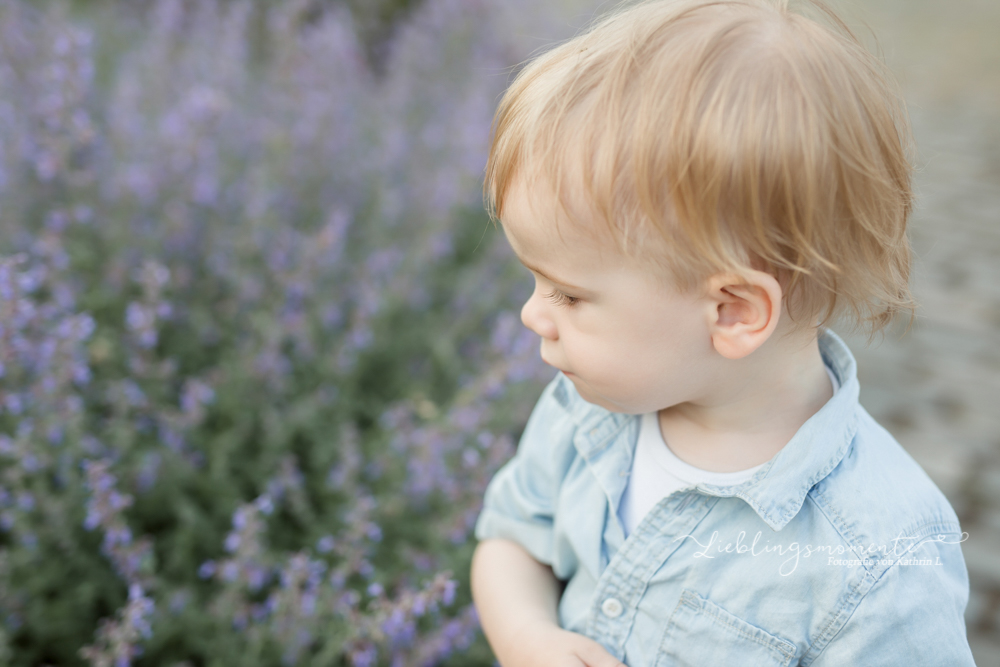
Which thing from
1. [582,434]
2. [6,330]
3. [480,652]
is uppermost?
[6,330]

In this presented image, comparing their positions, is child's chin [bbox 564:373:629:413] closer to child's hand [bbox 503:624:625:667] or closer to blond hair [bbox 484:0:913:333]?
blond hair [bbox 484:0:913:333]

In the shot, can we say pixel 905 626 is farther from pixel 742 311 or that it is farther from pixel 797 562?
pixel 742 311

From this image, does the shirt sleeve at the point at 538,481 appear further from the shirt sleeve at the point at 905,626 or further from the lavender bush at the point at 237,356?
the shirt sleeve at the point at 905,626

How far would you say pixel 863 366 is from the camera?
11.1ft

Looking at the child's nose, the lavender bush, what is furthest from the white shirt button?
the child's nose

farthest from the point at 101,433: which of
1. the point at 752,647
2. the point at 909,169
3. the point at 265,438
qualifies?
the point at 909,169

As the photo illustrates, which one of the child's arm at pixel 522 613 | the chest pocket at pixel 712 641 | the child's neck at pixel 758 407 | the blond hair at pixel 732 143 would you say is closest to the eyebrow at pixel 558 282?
the blond hair at pixel 732 143

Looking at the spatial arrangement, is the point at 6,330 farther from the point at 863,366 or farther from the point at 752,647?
the point at 863,366

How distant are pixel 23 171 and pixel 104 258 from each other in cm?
37

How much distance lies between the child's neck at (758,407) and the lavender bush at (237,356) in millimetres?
579

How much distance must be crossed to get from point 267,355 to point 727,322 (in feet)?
5.53

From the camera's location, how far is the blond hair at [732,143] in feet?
3.07

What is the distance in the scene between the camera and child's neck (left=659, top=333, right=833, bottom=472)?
1160 millimetres

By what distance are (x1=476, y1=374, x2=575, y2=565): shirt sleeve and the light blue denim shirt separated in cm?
14
